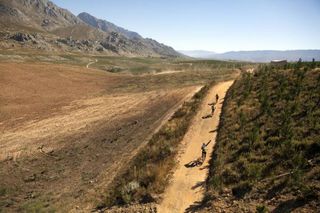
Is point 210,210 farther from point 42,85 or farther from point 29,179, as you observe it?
point 42,85

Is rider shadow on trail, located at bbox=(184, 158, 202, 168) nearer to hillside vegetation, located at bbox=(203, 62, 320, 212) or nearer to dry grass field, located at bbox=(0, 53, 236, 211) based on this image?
hillside vegetation, located at bbox=(203, 62, 320, 212)

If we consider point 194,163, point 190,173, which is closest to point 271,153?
point 190,173

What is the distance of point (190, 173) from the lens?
18844 millimetres

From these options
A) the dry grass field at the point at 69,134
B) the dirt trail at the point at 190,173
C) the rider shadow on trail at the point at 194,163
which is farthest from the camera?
the dry grass field at the point at 69,134

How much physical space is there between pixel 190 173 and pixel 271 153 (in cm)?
454

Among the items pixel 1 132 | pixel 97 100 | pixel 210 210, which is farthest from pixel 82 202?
pixel 97 100

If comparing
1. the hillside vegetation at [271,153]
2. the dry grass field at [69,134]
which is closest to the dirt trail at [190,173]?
the hillside vegetation at [271,153]

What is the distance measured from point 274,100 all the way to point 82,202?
14.6 m

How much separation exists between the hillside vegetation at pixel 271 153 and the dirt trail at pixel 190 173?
2.10 feet

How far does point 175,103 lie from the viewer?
127ft

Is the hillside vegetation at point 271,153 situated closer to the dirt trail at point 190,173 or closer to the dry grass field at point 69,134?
the dirt trail at point 190,173

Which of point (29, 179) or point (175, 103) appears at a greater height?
point (175, 103)

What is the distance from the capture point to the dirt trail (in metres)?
16.0

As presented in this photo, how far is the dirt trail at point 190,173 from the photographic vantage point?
1602cm
